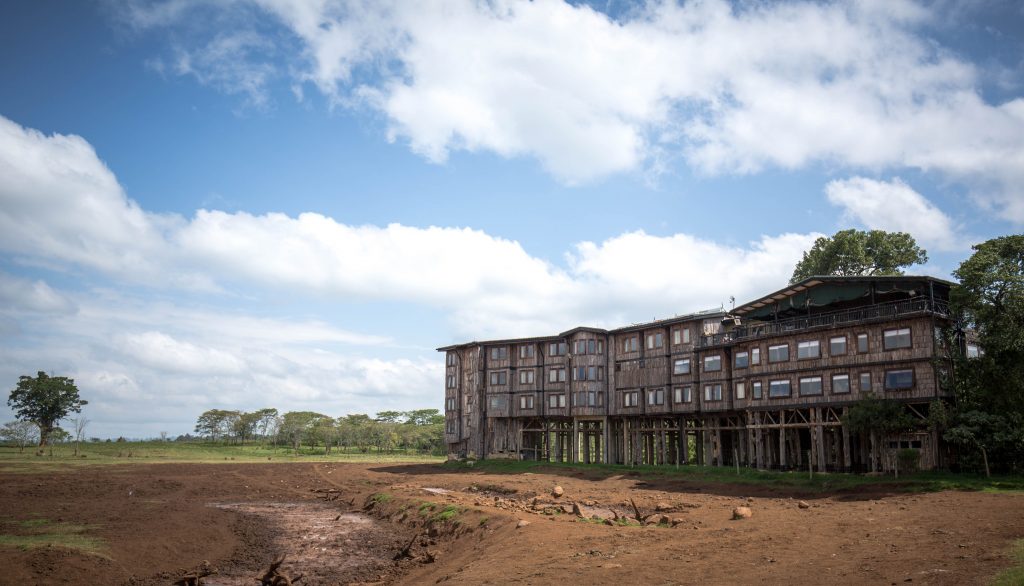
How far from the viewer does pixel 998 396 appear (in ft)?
119

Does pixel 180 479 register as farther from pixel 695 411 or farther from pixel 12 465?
pixel 695 411

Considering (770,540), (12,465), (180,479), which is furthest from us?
→ (12,465)

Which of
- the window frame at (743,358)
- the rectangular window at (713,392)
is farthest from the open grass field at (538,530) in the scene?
the window frame at (743,358)

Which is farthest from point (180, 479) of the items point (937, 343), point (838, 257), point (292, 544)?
point (838, 257)

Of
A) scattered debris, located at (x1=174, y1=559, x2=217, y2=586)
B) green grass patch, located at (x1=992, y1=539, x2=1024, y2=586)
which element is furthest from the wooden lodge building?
scattered debris, located at (x1=174, y1=559, x2=217, y2=586)

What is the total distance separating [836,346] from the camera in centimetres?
4428

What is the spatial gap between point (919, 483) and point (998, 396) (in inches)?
263

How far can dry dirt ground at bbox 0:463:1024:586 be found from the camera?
Result: 60.5 feet

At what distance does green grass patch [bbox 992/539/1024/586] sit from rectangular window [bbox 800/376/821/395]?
93.2ft

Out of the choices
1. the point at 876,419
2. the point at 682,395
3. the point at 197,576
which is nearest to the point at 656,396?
the point at 682,395

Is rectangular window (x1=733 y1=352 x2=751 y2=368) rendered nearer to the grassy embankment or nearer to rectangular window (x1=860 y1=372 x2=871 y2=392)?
rectangular window (x1=860 y1=372 x2=871 y2=392)

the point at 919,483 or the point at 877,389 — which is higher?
the point at 877,389

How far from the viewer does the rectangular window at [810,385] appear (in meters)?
45.1

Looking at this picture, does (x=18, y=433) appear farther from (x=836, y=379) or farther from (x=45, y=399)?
(x=836, y=379)
